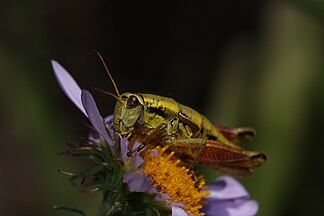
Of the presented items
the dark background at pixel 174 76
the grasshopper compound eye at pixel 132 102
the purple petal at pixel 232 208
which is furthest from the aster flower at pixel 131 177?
the dark background at pixel 174 76

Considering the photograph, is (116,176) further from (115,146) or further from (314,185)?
(314,185)

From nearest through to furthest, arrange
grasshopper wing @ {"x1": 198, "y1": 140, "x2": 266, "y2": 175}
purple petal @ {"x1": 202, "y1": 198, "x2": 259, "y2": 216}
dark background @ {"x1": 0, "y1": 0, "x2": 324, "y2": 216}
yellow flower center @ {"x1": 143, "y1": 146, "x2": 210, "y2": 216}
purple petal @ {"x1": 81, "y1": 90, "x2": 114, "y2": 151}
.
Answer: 1. purple petal @ {"x1": 81, "y1": 90, "x2": 114, "y2": 151}
2. yellow flower center @ {"x1": 143, "y1": 146, "x2": 210, "y2": 216}
3. grasshopper wing @ {"x1": 198, "y1": 140, "x2": 266, "y2": 175}
4. purple petal @ {"x1": 202, "y1": 198, "x2": 259, "y2": 216}
5. dark background @ {"x1": 0, "y1": 0, "x2": 324, "y2": 216}

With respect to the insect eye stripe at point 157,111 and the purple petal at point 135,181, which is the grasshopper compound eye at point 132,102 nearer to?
the insect eye stripe at point 157,111

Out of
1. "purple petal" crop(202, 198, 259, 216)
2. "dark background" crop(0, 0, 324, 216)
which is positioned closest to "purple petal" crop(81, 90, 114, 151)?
"purple petal" crop(202, 198, 259, 216)

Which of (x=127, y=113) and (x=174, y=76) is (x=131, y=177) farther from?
(x=174, y=76)

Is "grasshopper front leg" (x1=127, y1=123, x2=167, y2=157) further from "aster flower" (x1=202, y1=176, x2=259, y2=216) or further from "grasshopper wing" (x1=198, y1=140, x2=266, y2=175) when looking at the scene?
"aster flower" (x1=202, y1=176, x2=259, y2=216)

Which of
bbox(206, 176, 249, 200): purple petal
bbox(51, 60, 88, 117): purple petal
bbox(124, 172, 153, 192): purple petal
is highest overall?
bbox(51, 60, 88, 117): purple petal

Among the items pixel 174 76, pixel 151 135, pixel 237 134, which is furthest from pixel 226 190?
pixel 174 76
